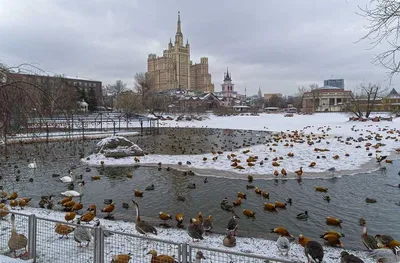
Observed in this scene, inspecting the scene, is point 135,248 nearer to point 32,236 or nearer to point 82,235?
point 82,235

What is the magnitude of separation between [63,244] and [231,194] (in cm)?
688

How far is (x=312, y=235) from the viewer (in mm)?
8117

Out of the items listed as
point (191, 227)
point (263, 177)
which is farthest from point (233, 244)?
point (263, 177)

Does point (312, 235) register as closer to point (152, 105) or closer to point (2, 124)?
point (2, 124)

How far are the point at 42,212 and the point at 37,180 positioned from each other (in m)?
5.54

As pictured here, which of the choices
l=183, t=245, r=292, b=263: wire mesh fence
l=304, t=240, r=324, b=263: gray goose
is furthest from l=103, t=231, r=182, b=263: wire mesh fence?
l=304, t=240, r=324, b=263: gray goose

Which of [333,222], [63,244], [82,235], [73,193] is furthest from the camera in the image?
[73,193]

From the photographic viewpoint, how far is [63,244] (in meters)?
6.88

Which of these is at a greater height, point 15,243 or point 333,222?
point 15,243

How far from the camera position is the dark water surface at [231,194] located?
862 cm

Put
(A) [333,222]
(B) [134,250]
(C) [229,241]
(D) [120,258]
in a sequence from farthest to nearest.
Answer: (A) [333,222] < (C) [229,241] < (B) [134,250] < (D) [120,258]

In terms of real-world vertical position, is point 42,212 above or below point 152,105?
below

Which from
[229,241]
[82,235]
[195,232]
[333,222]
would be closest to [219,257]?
[229,241]

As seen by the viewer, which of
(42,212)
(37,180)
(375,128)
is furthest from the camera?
(375,128)
